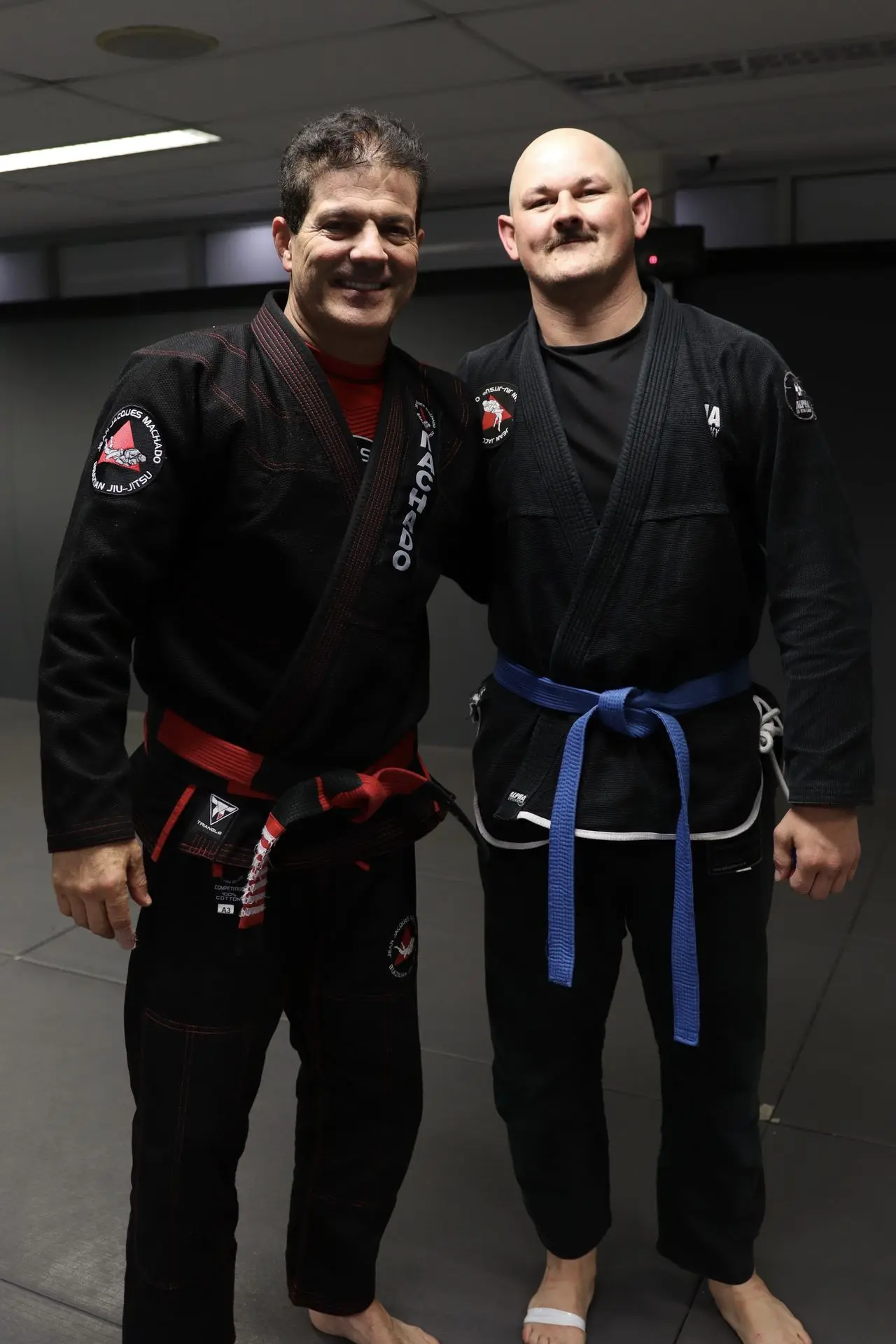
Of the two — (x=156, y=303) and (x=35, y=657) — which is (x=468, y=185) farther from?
(x=35, y=657)

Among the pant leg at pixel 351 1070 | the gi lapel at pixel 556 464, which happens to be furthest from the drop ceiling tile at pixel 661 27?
the pant leg at pixel 351 1070

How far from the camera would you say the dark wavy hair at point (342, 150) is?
1.47 metres

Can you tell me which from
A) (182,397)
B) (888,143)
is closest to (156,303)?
(888,143)

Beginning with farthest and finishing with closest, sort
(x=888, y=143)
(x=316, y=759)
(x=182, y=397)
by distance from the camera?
(x=888, y=143)
(x=316, y=759)
(x=182, y=397)

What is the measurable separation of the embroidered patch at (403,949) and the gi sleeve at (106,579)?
41 cm

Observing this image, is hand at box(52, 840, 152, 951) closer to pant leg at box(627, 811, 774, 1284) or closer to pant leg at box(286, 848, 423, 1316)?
pant leg at box(286, 848, 423, 1316)

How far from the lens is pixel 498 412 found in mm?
1721

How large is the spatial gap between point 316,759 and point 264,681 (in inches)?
4.7

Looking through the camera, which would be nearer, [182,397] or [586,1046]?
[182,397]

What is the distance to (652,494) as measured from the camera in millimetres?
1614

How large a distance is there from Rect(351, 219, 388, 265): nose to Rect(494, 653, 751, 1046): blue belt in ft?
1.90

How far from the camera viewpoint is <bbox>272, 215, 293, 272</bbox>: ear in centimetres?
155

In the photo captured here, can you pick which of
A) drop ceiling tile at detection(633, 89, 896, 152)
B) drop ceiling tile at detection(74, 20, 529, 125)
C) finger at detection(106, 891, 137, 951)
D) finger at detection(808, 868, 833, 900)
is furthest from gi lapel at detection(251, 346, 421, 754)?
drop ceiling tile at detection(633, 89, 896, 152)

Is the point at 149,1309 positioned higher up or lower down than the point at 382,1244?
higher up
